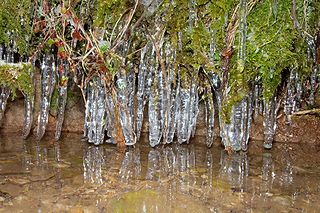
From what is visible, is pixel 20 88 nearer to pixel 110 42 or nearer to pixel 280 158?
pixel 110 42

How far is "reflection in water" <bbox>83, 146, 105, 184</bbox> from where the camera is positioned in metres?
2.78

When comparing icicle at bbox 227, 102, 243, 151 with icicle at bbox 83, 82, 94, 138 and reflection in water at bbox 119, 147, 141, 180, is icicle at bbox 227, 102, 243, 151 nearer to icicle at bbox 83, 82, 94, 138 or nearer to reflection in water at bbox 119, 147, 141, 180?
reflection in water at bbox 119, 147, 141, 180

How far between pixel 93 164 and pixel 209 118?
1124mm

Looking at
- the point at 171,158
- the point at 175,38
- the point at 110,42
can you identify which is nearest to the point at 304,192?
the point at 171,158

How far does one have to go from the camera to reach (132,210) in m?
2.31

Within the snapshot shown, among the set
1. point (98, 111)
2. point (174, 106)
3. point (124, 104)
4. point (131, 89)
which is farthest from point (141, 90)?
point (98, 111)

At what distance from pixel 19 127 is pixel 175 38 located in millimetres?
1787

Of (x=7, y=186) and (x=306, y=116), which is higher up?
(x=306, y=116)

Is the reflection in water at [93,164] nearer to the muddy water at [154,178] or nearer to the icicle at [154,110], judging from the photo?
the muddy water at [154,178]

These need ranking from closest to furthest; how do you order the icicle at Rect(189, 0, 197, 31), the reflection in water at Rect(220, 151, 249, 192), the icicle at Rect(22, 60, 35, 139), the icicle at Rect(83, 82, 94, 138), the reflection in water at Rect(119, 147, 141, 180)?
the reflection in water at Rect(220, 151, 249, 192), the reflection in water at Rect(119, 147, 141, 180), the icicle at Rect(189, 0, 197, 31), the icicle at Rect(83, 82, 94, 138), the icicle at Rect(22, 60, 35, 139)

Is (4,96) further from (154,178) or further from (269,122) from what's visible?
(269,122)

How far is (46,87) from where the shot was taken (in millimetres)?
3645

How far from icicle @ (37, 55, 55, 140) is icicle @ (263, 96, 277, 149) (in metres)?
1.95

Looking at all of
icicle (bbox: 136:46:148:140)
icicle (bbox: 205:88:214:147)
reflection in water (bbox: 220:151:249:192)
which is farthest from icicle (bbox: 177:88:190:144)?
reflection in water (bbox: 220:151:249:192)
